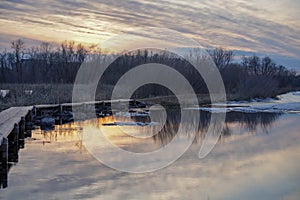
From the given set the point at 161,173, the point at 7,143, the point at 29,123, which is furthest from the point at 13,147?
the point at 29,123

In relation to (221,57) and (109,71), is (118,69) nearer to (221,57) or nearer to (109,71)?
(109,71)

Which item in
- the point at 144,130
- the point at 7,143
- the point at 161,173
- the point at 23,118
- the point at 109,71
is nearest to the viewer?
the point at 7,143

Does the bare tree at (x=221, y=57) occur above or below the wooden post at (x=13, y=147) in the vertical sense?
above

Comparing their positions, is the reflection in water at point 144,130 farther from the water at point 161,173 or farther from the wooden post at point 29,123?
the wooden post at point 29,123

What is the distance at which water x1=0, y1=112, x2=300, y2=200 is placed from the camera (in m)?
6.53

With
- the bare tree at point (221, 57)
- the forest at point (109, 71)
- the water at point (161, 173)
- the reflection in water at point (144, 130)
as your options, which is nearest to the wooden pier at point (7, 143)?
the water at point (161, 173)

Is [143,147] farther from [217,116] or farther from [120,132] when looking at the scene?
[217,116]

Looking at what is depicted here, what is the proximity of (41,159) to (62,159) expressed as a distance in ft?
1.48

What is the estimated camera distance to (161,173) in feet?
25.8

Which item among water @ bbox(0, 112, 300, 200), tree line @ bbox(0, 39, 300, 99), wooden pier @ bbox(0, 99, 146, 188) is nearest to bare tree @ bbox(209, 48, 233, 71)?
tree line @ bbox(0, 39, 300, 99)

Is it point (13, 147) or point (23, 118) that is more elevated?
point (23, 118)

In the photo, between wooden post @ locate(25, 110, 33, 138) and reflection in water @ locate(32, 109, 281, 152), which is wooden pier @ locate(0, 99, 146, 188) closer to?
wooden post @ locate(25, 110, 33, 138)

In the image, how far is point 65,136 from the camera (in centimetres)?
1252

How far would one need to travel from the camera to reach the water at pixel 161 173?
6527mm
